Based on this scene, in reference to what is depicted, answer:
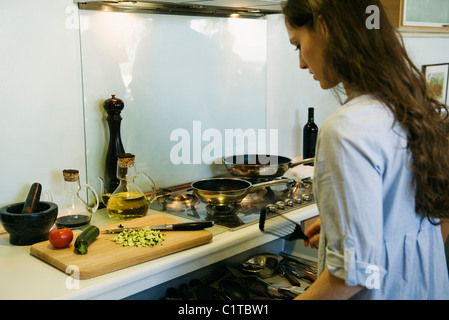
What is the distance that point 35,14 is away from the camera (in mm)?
1368

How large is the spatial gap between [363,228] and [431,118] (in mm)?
272

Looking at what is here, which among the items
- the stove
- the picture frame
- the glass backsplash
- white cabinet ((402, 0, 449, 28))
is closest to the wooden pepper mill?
the glass backsplash

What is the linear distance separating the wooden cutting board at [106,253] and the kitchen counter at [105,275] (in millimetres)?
13

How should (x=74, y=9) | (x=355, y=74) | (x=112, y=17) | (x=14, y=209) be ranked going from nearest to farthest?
(x=355, y=74)
(x=14, y=209)
(x=74, y=9)
(x=112, y=17)

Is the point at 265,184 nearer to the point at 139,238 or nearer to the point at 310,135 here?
the point at 139,238

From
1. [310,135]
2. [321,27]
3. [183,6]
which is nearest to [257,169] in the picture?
[310,135]

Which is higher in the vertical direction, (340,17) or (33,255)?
(340,17)

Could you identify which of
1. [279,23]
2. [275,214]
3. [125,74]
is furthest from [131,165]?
[279,23]

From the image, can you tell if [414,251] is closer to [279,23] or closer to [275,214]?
[275,214]

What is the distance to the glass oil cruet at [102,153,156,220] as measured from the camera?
1.43 meters

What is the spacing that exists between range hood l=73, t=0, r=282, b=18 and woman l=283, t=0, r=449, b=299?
69 cm

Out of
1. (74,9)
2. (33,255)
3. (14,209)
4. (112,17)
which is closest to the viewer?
(33,255)

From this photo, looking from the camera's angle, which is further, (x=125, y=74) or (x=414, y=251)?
(x=125, y=74)

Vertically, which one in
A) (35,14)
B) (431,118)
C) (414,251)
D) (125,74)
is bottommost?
(414,251)
